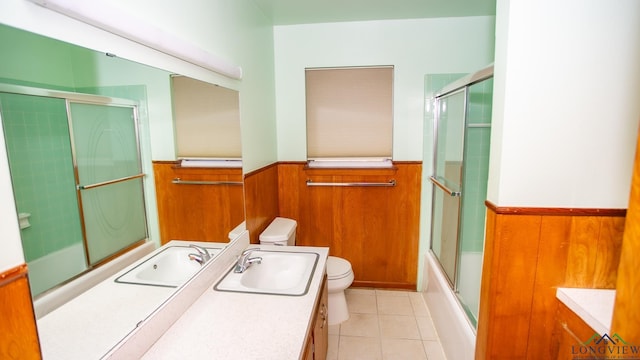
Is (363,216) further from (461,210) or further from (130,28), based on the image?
(130,28)

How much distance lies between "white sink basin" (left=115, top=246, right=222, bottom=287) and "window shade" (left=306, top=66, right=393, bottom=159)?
1668 millimetres

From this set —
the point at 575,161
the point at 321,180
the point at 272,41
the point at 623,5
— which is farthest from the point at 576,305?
the point at 272,41

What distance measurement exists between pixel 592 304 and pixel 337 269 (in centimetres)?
152

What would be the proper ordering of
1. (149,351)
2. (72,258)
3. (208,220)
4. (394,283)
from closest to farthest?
(72,258) < (149,351) < (208,220) < (394,283)

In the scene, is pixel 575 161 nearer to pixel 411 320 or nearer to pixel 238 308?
pixel 238 308

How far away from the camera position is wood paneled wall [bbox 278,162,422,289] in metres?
2.76

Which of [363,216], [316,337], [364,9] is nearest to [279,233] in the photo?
[363,216]

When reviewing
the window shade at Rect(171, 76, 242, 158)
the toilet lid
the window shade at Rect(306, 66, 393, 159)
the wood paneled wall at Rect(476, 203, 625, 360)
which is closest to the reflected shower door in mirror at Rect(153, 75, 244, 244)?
the window shade at Rect(171, 76, 242, 158)

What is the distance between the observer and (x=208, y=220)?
1592 millimetres

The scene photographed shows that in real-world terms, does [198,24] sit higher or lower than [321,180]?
higher

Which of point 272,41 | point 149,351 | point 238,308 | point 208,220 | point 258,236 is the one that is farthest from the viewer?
point 272,41

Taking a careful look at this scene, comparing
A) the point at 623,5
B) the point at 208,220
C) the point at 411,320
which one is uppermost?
the point at 623,5

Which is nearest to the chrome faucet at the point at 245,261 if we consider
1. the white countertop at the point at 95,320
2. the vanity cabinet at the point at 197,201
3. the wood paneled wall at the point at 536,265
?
the vanity cabinet at the point at 197,201

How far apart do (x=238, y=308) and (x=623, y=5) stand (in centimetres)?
187
